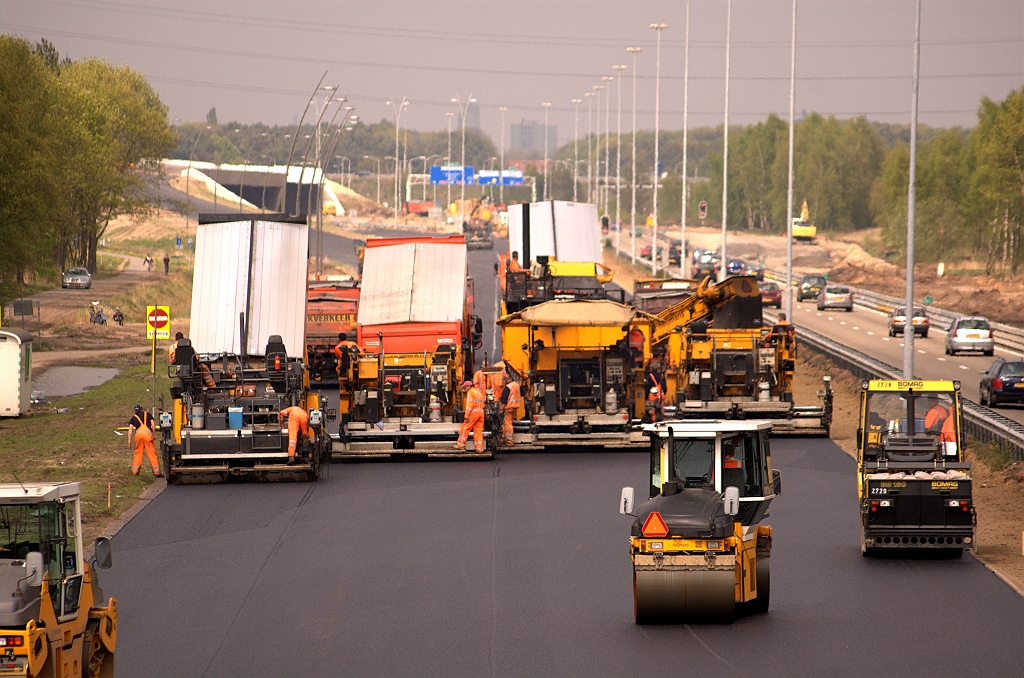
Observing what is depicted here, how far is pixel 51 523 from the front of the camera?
1023 cm

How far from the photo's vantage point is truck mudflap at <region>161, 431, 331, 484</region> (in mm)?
24125

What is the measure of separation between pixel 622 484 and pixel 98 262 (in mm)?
83378

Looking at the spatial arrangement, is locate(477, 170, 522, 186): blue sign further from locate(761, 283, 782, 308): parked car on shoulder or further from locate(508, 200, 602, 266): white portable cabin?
locate(508, 200, 602, 266): white portable cabin

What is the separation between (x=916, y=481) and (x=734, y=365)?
550 inches

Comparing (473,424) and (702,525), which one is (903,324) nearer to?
(473,424)

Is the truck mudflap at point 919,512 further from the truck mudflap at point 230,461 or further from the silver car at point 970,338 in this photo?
the silver car at point 970,338

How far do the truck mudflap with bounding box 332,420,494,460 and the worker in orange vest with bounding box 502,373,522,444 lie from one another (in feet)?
3.49

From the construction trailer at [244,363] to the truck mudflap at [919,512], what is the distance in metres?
10.2

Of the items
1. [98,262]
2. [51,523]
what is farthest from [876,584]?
[98,262]

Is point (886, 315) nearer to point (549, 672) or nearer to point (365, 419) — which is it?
point (365, 419)

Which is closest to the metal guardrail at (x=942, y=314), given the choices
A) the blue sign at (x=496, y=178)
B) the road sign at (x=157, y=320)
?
the road sign at (x=157, y=320)

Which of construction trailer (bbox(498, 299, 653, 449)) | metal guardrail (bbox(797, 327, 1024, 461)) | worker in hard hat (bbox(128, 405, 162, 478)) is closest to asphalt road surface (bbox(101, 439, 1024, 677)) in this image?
worker in hard hat (bbox(128, 405, 162, 478))

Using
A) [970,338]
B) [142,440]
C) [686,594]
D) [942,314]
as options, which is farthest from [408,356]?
[942,314]

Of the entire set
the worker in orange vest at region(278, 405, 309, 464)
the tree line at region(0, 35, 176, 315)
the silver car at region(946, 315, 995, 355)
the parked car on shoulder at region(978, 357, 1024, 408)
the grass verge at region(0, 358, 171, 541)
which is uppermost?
the tree line at region(0, 35, 176, 315)
